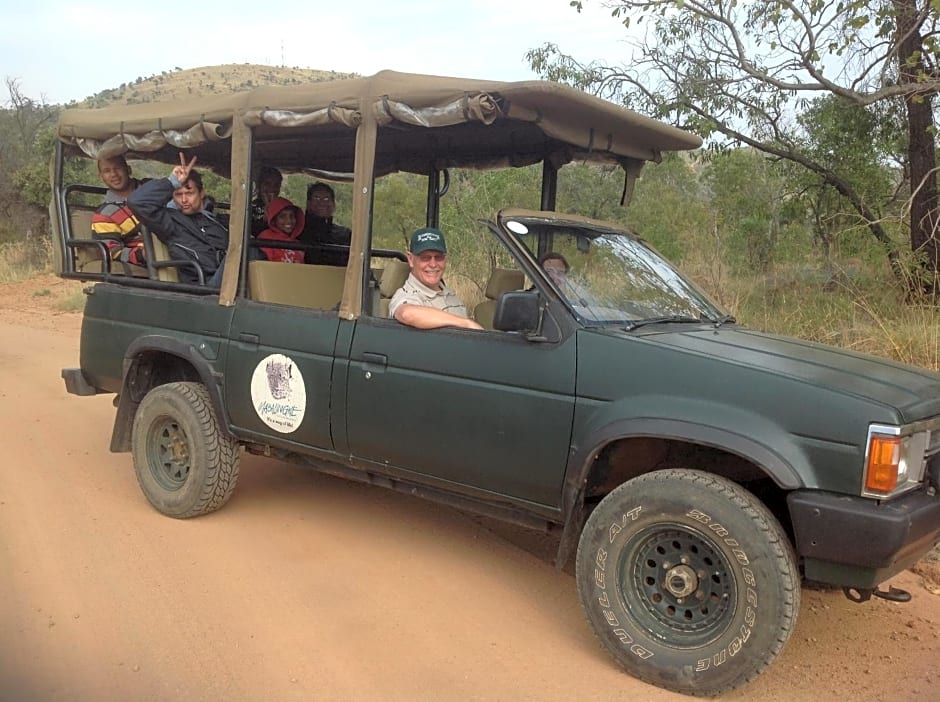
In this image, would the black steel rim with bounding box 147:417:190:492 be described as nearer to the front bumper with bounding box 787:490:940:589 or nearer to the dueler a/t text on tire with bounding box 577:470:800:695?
the dueler a/t text on tire with bounding box 577:470:800:695

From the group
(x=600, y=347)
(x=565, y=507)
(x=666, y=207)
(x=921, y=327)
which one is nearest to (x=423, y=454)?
(x=565, y=507)

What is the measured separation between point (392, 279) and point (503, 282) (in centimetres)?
60

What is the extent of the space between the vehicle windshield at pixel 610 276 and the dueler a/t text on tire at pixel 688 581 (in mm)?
825

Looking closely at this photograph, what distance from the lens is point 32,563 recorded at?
408 cm

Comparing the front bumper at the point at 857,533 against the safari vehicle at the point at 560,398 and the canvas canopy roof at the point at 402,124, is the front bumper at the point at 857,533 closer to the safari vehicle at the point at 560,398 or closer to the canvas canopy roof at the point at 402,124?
the safari vehicle at the point at 560,398

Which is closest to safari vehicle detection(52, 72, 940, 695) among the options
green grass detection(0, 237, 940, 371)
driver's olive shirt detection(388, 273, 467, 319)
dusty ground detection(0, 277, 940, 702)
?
driver's olive shirt detection(388, 273, 467, 319)

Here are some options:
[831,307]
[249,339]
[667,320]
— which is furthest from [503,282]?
[831,307]

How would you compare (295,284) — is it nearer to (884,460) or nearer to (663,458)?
(663,458)

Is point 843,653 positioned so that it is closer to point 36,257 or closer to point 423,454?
point 423,454

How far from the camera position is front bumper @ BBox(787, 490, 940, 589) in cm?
272

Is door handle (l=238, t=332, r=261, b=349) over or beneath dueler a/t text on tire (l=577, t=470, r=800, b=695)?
over

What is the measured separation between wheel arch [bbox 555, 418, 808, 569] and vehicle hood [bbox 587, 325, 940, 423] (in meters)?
0.17

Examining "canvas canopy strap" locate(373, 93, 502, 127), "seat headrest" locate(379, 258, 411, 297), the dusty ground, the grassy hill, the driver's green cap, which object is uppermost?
the grassy hill

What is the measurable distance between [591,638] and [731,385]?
129 cm
